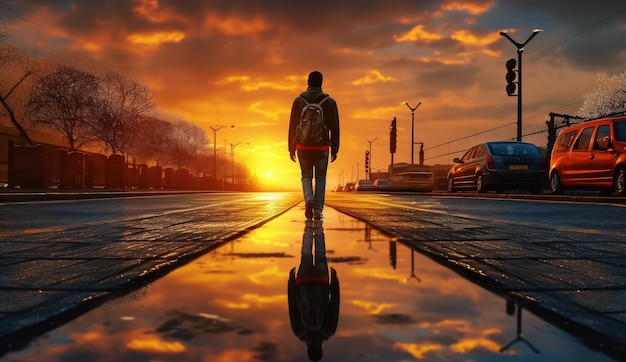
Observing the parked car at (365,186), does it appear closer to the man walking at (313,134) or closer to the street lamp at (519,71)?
the street lamp at (519,71)

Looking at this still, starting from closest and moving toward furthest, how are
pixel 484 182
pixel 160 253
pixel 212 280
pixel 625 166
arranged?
1. pixel 212 280
2. pixel 160 253
3. pixel 625 166
4. pixel 484 182

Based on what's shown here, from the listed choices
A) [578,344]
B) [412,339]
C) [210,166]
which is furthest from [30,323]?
[210,166]

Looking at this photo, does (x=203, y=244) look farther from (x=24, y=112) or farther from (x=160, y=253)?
(x=24, y=112)

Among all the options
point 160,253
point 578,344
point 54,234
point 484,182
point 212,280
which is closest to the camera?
point 578,344

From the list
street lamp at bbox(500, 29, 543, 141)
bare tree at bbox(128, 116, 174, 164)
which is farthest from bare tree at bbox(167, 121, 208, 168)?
street lamp at bbox(500, 29, 543, 141)

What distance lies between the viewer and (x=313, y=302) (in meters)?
2.94

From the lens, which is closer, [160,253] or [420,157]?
[160,253]

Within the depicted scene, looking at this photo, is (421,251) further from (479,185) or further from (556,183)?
(479,185)

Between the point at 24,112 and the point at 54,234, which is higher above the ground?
the point at 24,112

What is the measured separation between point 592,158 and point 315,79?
992cm

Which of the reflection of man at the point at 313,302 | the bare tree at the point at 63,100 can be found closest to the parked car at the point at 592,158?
the reflection of man at the point at 313,302

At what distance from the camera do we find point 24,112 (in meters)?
55.9

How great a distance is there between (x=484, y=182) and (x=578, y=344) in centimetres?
1852

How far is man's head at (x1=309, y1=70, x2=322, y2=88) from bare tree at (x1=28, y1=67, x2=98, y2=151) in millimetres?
52066
